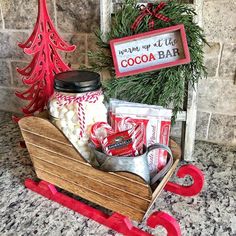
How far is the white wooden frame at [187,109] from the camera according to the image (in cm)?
78

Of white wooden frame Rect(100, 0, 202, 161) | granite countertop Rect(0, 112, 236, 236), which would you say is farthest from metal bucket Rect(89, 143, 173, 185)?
white wooden frame Rect(100, 0, 202, 161)

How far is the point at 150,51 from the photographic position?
710mm

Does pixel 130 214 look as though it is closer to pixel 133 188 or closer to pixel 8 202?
pixel 133 188

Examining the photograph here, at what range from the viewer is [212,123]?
3.11 ft

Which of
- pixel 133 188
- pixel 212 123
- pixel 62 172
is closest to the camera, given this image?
pixel 133 188

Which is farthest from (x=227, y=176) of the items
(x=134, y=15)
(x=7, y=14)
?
(x=7, y=14)

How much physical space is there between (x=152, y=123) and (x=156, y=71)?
0.47ft

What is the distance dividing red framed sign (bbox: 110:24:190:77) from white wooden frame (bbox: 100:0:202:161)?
3.8 inches

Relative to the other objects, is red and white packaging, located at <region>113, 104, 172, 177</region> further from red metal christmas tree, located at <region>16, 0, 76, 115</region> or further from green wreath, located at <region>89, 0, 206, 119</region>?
red metal christmas tree, located at <region>16, 0, 76, 115</region>

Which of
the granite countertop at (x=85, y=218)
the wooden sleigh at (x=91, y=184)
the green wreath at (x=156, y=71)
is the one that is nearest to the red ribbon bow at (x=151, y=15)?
the green wreath at (x=156, y=71)

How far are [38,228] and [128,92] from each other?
1.31ft

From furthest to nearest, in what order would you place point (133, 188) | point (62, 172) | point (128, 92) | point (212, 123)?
point (212, 123)
point (128, 92)
point (62, 172)
point (133, 188)

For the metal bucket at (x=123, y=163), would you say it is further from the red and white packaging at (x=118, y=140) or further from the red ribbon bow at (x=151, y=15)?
the red ribbon bow at (x=151, y=15)

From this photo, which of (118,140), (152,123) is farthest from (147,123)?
(118,140)
